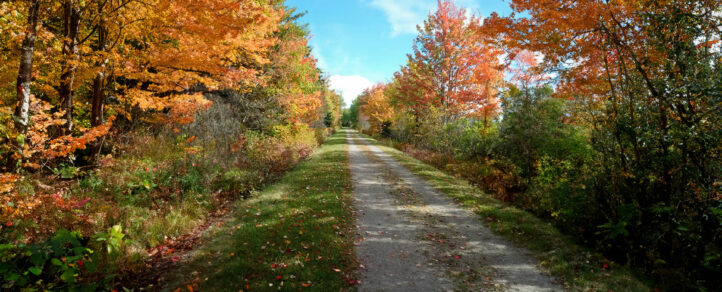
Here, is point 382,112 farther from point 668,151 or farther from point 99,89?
point 668,151

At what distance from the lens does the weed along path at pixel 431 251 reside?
4.49 m

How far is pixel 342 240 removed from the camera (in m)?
5.92

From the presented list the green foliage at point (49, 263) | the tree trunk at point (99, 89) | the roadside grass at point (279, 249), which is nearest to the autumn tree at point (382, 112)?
the roadside grass at point (279, 249)

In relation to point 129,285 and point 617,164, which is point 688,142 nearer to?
point 617,164

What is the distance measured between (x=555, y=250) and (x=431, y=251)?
2237 mm

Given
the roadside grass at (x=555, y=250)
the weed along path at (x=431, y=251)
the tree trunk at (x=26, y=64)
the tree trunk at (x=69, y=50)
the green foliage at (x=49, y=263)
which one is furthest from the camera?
the tree trunk at (x=69, y=50)

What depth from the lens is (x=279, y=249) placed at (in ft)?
17.6

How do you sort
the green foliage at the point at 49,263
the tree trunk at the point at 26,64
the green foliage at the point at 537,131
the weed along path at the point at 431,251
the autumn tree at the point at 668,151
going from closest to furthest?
the green foliage at the point at 49,263 → the autumn tree at the point at 668,151 → the weed along path at the point at 431,251 → the tree trunk at the point at 26,64 → the green foliage at the point at 537,131

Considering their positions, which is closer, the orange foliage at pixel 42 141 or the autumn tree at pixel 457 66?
the orange foliage at pixel 42 141

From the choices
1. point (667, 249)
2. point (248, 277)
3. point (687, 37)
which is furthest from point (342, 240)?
point (687, 37)

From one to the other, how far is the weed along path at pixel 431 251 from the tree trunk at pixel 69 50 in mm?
8232

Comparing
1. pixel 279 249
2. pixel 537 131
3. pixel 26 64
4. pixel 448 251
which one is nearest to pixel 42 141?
pixel 26 64

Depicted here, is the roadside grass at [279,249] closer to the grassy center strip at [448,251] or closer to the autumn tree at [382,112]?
the grassy center strip at [448,251]

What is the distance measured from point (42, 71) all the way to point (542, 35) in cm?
1448
